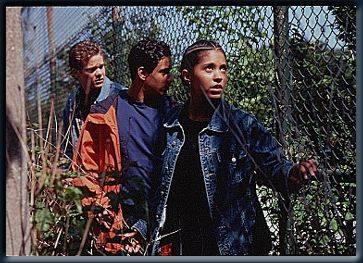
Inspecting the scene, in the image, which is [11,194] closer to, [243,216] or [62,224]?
[62,224]

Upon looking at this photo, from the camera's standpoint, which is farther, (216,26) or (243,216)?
(216,26)

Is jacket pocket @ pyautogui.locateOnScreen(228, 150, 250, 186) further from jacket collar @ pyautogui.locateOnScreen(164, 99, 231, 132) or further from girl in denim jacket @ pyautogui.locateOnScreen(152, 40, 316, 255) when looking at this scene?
jacket collar @ pyautogui.locateOnScreen(164, 99, 231, 132)

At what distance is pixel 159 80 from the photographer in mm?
Result: 3838

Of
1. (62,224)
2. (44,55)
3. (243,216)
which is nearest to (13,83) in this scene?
(62,224)

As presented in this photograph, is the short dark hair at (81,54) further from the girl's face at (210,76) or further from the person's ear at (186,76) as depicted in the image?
the girl's face at (210,76)

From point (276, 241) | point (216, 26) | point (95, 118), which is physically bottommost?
point (276, 241)

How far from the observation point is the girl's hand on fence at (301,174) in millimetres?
3361

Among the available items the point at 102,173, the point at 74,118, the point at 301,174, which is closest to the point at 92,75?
the point at 74,118

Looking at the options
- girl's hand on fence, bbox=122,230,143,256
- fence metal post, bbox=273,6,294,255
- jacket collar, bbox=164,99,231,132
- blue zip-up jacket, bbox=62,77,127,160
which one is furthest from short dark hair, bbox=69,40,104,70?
girl's hand on fence, bbox=122,230,143,256

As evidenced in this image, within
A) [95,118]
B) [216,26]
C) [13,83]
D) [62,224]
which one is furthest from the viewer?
[216,26]

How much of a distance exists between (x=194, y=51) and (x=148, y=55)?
304 millimetres

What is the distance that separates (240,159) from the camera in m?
3.55

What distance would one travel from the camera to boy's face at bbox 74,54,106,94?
406 centimetres

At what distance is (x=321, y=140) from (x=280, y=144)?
0.65 ft
